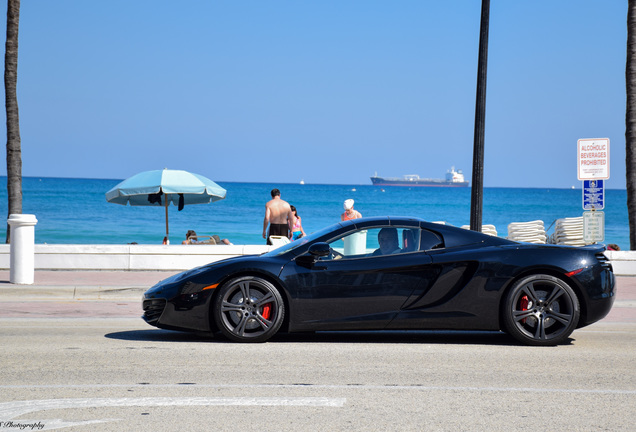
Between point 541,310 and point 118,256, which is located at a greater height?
point 541,310

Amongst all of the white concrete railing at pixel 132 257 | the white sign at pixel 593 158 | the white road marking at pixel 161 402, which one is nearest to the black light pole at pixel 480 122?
the white sign at pixel 593 158

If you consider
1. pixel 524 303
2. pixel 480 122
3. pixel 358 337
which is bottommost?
pixel 358 337

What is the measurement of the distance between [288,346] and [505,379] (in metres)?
2.26

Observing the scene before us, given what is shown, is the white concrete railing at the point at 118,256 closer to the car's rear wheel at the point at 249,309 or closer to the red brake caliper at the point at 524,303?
the car's rear wheel at the point at 249,309

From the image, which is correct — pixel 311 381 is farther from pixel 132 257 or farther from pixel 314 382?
pixel 132 257

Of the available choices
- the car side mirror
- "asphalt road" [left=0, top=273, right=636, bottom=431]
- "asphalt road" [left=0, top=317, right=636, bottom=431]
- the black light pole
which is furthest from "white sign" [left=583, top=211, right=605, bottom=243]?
the car side mirror

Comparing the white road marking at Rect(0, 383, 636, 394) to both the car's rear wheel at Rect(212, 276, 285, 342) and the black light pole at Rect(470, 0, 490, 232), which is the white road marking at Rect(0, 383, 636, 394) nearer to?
the car's rear wheel at Rect(212, 276, 285, 342)

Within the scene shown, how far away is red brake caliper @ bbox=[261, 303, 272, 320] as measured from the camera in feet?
24.5

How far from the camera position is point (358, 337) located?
8.14 m

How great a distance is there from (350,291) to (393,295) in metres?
0.42

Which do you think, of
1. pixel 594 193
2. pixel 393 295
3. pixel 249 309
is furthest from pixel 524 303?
pixel 594 193

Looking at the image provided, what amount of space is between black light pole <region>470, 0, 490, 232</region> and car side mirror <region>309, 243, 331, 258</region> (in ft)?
18.7

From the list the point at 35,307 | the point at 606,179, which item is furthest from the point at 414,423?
the point at 606,179

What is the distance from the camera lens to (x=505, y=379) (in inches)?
235
